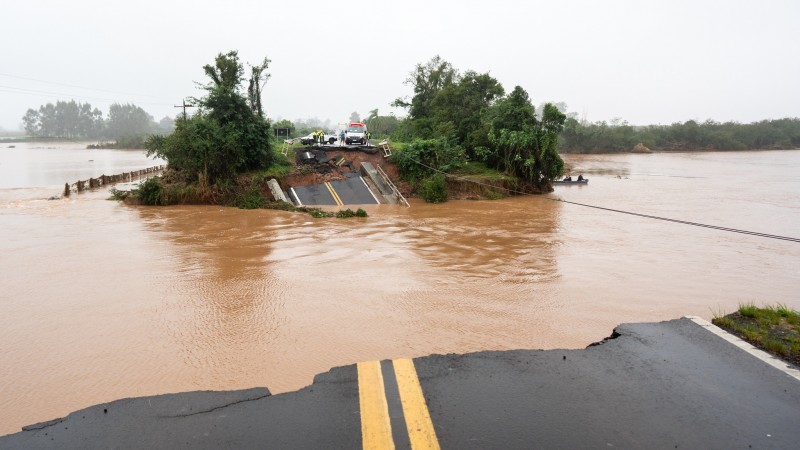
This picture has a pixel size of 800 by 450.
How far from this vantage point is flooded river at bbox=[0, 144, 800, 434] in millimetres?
5668

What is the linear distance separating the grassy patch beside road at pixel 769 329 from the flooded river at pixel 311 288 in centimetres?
183

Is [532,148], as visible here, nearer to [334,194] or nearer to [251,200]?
[334,194]

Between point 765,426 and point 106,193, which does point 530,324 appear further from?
point 106,193

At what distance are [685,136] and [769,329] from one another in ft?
281

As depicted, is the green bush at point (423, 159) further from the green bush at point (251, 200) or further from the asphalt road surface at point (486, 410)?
the asphalt road surface at point (486, 410)

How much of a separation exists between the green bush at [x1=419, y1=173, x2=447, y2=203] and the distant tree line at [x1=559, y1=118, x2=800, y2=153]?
177ft

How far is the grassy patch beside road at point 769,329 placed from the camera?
4262mm

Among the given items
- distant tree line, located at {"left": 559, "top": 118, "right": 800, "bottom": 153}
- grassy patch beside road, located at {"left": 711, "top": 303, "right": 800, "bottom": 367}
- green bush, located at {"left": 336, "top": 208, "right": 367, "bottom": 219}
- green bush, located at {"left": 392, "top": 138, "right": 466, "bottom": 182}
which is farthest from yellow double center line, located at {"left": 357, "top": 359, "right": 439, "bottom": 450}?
distant tree line, located at {"left": 559, "top": 118, "right": 800, "bottom": 153}

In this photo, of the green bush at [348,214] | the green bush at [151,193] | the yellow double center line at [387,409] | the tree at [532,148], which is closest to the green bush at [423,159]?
the tree at [532,148]

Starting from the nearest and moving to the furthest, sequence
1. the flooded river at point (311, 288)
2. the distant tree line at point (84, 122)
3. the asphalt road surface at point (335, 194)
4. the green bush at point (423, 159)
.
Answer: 1. the flooded river at point (311, 288)
2. the asphalt road surface at point (335, 194)
3. the green bush at point (423, 159)
4. the distant tree line at point (84, 122)

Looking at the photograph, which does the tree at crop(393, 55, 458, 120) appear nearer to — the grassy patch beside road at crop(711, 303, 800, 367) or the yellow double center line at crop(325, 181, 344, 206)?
the yellow double center line at crop(325, 181, 344, 206)

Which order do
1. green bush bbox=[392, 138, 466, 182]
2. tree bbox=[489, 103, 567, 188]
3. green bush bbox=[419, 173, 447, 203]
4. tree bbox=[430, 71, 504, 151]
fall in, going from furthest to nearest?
1. tree bbox=[430, 71, 504, 151]
2. tree bbox=[489, 103, 567, 188]
3. green bush bbox=[392, 138, 466, 182]
4. green bush bbox=[419, 173, 447, 203]

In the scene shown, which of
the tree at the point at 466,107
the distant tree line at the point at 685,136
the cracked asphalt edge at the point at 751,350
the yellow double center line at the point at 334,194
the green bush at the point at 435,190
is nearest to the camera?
the cracked asphalt edge at the point at 751,350

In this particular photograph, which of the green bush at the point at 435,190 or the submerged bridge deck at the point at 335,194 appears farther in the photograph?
the green bush at the point at 435,190
